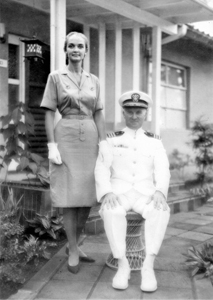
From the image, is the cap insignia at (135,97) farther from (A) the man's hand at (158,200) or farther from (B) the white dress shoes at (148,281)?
(B) the white dress shoes at (148,281)

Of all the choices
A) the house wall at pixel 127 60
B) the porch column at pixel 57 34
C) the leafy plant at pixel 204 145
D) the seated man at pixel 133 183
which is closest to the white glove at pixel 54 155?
the seated man at pixel 133 183

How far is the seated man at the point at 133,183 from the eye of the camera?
9.38ft

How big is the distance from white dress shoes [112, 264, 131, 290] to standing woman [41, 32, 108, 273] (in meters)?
0.42

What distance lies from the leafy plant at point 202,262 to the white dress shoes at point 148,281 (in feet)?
1.44

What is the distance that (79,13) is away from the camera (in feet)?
18.1

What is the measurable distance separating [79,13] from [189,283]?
13.0 feet

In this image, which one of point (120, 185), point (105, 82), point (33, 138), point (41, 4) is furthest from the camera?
point (105, 82)

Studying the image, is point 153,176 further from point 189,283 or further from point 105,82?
point 105,82

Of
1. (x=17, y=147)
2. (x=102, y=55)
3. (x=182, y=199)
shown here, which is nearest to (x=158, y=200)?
(x=17, y=147)

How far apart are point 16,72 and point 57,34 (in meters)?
1.42

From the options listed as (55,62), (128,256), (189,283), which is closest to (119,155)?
(128,256)

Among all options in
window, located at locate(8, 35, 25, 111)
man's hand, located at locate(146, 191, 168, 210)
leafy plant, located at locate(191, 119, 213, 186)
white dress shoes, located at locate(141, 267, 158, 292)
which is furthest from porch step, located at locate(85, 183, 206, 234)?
window, located at locate(8, 35, 25, 111)

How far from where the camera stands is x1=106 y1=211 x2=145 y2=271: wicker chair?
317cm

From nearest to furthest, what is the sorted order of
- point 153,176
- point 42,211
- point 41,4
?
point 153,176 < point 42,211 < point 41,4
